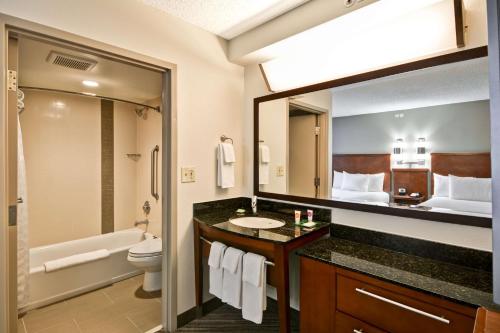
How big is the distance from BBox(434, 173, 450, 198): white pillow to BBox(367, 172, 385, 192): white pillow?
0.28 m

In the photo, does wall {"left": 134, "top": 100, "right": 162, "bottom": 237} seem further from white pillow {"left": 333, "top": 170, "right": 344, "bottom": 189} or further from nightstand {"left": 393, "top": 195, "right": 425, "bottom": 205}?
nightstand {"left": 393, "top": 195, "right": 425, "bottom": 205}

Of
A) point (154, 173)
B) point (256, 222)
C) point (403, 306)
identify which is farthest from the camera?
point (154, 173)

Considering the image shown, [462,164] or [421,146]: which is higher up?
[421,146]

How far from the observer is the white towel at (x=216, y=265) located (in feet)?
5.73

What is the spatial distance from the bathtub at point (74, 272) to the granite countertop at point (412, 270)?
7.14 ft

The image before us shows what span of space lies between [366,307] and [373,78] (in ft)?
4.26

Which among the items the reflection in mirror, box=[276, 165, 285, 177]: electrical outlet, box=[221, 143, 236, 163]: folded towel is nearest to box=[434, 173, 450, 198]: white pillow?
the reflection in mirror

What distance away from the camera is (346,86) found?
175 cm

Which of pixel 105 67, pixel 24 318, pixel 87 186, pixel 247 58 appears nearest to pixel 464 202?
pixel 247 58

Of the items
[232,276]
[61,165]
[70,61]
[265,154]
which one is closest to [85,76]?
[70,61]

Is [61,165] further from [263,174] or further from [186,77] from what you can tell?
[263,174]

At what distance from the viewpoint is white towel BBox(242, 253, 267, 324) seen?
1542 millimetres

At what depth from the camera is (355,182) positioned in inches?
68.3

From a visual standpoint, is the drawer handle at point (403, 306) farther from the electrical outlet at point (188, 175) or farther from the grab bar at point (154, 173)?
the grab bar at point (154, 173)
